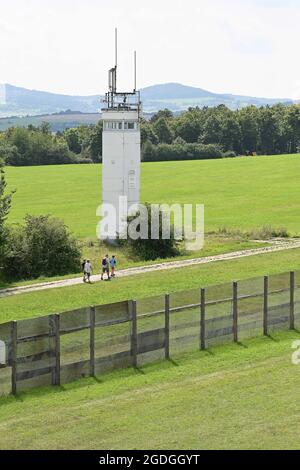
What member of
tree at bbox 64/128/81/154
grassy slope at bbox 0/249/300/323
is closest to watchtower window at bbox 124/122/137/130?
grassy slope at bbox 0/249/300/323

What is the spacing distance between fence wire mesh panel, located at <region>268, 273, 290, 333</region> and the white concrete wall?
3157 centimetres

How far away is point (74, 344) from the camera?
73.5ft

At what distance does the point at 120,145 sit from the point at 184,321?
115 feet

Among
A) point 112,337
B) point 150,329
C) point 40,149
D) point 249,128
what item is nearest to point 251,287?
point 150,329

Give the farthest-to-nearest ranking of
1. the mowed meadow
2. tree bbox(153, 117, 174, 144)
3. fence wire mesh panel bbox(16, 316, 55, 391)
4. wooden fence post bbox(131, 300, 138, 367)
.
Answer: tree bbox(153, 117, 174, 144) < the mowed meadow < wooden fence post bbox(131, 300, 138, 367) < fence wire mesh panel bbox(16, 316, 55, 391)

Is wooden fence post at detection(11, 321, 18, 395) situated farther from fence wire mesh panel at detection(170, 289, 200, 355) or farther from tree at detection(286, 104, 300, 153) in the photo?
tree at detection(286, 104, 300, 153)

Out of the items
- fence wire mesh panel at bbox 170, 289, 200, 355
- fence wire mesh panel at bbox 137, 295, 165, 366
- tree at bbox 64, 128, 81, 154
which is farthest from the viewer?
tree at bbox 64, 128, 81, 154

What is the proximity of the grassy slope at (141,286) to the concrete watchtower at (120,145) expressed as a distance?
11.5m

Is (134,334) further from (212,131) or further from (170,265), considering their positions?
(212,131)

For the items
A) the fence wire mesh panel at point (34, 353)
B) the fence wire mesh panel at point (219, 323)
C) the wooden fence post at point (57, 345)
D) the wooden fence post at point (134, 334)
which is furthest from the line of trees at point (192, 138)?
the fence wire mesh panel at point (34, 353)

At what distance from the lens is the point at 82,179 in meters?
116

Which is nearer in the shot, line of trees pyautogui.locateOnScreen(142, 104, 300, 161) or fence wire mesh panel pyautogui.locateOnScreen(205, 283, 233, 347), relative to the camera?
fence wire mesh panel pyautogui.locateOnScreen(205, 283, 233, 347)

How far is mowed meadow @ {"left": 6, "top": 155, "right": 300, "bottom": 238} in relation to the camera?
77125mm

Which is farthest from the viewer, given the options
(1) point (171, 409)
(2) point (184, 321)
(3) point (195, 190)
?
(3) point (195, 190)
